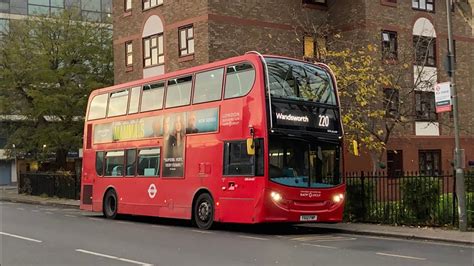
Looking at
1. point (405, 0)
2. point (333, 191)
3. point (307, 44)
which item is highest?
point (405, 0)

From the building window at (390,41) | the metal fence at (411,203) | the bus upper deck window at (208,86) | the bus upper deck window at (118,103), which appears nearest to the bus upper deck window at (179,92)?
the bus upper deck window at (208,86)

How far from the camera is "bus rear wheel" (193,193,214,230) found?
16.1m

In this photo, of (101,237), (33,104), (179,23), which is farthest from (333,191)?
(33,104)

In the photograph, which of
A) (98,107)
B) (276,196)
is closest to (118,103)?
(98,107)

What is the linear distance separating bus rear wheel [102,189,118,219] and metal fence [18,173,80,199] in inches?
500

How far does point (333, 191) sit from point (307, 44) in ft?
56.7

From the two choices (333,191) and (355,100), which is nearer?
(333,191)

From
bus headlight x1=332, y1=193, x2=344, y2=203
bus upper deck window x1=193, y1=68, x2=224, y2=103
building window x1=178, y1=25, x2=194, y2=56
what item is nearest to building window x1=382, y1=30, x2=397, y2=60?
building window x1=178, y1=25, x2=194, y2=56

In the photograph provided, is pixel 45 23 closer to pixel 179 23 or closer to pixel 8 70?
pixel 8 70

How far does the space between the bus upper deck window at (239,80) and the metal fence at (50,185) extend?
785 inches

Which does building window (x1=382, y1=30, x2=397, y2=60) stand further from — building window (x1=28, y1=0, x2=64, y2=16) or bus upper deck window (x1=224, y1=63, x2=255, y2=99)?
building window (x1=28, y1=0, x2=64, y2=16)

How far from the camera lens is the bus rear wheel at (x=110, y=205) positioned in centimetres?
2080

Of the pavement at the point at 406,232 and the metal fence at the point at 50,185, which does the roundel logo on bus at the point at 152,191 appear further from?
the metal fence at the point at 50,185

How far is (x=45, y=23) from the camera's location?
3744cm
